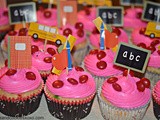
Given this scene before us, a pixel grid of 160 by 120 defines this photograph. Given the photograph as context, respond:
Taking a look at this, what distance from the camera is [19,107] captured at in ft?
9.76

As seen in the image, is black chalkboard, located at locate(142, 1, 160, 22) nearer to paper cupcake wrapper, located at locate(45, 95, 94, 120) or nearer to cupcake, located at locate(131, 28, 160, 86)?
cupcake, located at locate(131, 28, 160, 86)

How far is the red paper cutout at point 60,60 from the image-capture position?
2.87 m

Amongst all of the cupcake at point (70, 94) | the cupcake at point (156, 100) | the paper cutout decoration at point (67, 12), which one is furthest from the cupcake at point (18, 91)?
the paper cutout decoration at point (67, 12)

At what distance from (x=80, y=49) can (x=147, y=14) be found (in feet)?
3.17

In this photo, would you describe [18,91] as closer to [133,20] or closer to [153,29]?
[153,29]

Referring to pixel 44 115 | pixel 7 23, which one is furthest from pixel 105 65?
pixel 7 23

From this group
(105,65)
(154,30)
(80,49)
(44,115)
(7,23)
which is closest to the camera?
(44,115)

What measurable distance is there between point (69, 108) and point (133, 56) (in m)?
0.72

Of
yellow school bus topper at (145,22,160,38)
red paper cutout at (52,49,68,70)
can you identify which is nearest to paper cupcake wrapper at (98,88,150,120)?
red paper cutout at (52,49,68,70)

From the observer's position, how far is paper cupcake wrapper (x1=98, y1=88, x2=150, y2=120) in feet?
9.45

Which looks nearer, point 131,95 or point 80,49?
point 131,95

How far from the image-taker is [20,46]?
2869 millimetres

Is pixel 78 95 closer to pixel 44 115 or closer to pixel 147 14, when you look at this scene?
pixel 44 115

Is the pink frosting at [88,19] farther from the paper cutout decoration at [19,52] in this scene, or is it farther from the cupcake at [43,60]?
the paper cutout decoration at [19,52]
